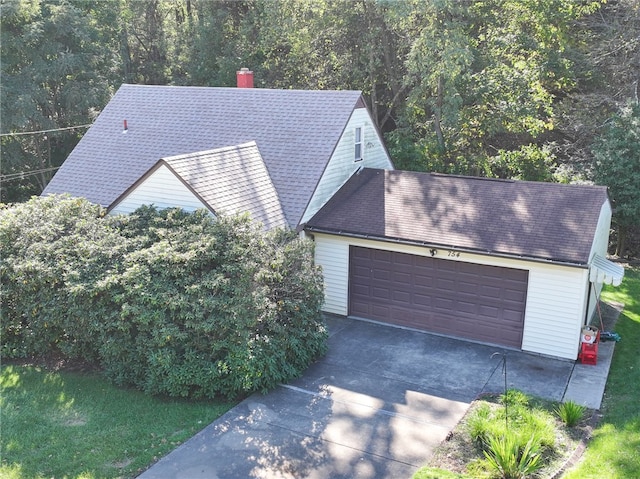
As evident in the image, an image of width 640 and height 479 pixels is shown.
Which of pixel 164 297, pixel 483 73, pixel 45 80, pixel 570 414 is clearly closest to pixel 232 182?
pixel 164 297

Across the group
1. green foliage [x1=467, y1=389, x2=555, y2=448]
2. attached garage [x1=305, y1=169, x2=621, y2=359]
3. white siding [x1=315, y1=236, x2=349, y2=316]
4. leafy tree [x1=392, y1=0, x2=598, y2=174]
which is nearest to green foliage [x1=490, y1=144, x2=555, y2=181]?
leafy tree [x1=392, y1=0, x2=598, y2=174]

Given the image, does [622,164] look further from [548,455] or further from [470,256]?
[548,455]

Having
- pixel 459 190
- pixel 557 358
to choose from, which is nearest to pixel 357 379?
pixel 557 358

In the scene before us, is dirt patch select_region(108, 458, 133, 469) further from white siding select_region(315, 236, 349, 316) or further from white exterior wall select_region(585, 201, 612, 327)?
white exterior wall select_region(585, 201, 612, 327)

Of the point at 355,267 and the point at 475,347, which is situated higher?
the point at 355,267

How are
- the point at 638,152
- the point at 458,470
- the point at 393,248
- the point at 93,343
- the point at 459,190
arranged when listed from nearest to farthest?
the point at 458,470, the point at 93,343, the point at 393,248, the point at 459,190, the point at 638,152

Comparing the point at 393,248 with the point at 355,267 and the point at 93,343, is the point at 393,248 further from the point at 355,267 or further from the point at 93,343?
the point at 93,343

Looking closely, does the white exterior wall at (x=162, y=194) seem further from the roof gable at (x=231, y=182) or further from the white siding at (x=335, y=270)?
the white siding at (x=335, y=270)
